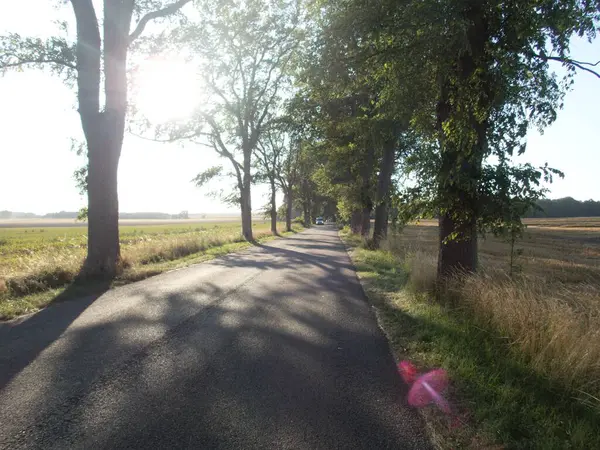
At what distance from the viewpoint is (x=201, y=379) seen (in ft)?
11.7

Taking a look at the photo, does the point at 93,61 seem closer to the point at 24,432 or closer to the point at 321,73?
the point at 321,73

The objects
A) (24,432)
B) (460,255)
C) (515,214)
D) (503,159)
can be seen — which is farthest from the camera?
(460,255)

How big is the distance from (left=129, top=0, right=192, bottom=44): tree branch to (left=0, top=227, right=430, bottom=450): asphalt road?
8.69 meters

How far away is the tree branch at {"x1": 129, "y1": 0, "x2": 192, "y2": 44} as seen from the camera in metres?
10.9

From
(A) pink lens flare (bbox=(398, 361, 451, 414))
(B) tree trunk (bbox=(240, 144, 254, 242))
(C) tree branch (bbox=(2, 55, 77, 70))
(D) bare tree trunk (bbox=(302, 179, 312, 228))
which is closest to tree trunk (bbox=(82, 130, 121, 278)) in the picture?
(C) tree branch (bbox=(2, 55, 77, 70))

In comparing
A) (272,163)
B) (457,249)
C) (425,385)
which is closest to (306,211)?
(272,163)

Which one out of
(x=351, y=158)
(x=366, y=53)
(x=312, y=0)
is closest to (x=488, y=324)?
(x=366, y=53)

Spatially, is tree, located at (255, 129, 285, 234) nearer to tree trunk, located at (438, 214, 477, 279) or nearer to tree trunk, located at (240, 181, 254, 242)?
tree trunk, located at (240, 181, 254, 242)

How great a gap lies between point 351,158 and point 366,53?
13.9m

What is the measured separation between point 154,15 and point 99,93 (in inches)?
133

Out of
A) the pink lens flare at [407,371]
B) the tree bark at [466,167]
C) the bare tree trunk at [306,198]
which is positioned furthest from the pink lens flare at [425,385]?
the bare tree trunk at [306,198]

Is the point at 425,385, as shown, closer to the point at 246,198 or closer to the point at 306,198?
the point at 246,198

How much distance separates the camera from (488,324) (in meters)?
4.77

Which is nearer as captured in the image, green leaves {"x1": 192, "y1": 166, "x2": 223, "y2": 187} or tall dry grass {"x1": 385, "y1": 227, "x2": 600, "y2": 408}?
tall dry grass {"x1": 385, "y1": 227, "x2": 600, "y2": 408}
